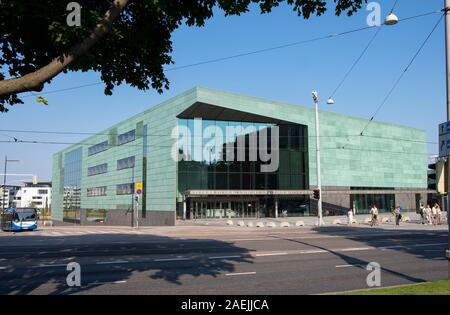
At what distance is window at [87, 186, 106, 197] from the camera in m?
67.8

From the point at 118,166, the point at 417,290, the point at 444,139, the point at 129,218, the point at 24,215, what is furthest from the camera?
the point at 118,166

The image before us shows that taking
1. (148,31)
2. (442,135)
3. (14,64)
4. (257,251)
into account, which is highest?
(148,31)

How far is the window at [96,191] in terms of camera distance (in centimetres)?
6781

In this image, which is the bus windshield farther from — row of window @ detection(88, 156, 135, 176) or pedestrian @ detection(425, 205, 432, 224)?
pedestrian @ detection(425, 205, 432, 224)

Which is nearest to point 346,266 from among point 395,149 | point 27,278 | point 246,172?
point 27,278

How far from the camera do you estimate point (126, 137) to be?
5912 centimetres

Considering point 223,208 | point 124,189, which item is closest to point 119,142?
point 124,189

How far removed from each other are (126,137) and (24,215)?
20441 millimetres

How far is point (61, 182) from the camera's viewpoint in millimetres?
92062

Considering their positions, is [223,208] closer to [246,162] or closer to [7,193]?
[246,162]

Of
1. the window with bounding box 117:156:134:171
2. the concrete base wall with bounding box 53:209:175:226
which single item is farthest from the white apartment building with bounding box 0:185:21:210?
the window with bounding box 117:156:134:171
